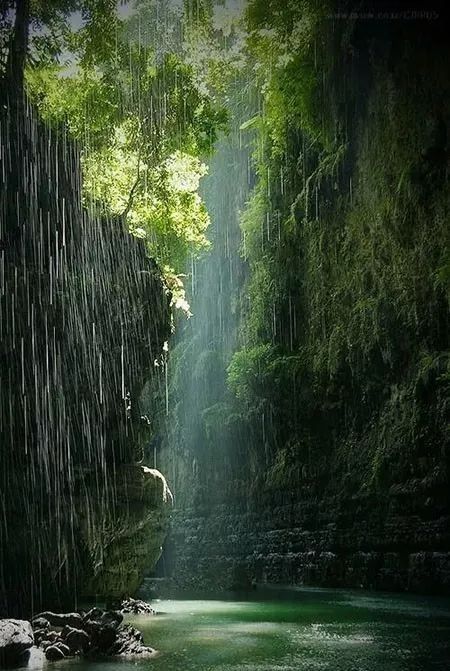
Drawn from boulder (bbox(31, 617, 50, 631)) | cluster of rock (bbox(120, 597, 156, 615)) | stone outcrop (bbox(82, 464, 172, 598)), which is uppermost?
stone outcrop (bbox(82, 464, 172, 598))

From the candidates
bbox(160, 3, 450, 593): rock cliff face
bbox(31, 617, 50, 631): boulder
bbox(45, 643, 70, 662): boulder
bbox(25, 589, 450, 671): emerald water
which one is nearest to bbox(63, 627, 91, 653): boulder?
bbox(45, 643, 70, 662): boulder

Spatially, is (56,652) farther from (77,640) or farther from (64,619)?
(64,619)

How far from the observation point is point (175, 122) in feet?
51.4

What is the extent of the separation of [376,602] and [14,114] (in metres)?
12.6

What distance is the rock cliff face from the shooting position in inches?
655

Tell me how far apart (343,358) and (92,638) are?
38.9ft

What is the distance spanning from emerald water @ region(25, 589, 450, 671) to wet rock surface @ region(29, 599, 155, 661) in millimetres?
368

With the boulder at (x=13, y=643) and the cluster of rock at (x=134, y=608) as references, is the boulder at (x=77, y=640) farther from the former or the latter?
the cluster of rock at (x=134, y=608)

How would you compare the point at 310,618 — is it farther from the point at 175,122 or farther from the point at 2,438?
the point at 175,122

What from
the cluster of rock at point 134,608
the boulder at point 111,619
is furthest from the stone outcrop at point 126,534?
the boulder at point 111,619

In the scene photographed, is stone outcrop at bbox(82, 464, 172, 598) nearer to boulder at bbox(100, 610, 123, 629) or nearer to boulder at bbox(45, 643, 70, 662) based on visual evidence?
boulder at bbox(100, 610, 123, 629)

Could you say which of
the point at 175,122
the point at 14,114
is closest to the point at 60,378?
the point at 14,114

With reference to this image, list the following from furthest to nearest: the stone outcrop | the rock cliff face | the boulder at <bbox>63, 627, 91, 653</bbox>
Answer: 1. the rock cliff face
2. the stone outcrop
3. the boulder at <bbox>63, 627, 91, 653</bbox>

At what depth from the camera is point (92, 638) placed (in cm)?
974
